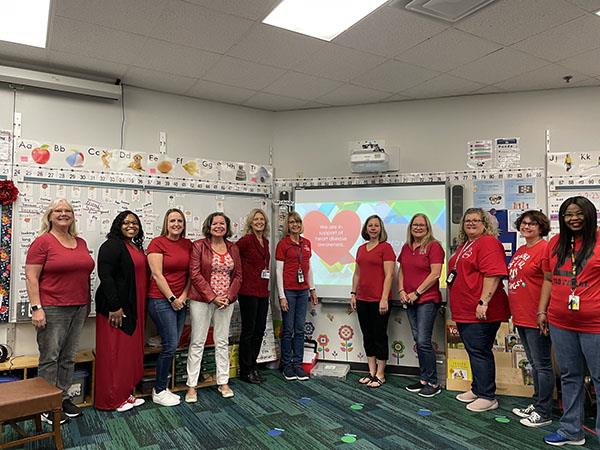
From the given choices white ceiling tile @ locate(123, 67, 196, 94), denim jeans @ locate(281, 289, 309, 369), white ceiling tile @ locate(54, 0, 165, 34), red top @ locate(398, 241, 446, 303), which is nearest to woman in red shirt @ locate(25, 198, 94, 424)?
white ceiling tile @ locate(54, 0, 165, 34)

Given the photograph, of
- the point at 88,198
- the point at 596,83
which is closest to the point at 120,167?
the point at 88,198

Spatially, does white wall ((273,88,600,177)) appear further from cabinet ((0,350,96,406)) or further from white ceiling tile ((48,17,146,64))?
cabinet ((0,350,96,406))

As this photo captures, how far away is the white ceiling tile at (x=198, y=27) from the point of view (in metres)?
2.79

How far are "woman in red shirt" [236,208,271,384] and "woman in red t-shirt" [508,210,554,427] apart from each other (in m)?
2.09

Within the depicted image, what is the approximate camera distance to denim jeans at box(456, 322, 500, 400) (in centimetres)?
340

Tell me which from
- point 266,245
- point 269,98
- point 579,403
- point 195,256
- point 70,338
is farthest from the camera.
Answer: point 269,98

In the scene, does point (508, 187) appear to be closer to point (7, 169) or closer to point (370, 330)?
point (370, 330)

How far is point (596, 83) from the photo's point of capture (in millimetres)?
4047

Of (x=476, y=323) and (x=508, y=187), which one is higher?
(x=508, y=187)

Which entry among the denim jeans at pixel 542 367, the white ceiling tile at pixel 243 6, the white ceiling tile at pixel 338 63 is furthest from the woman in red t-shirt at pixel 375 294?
the white ceiling tile at pixel 243 6

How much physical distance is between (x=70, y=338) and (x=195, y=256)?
1.06 meters

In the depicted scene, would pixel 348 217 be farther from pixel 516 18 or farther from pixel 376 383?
pixel 516 18

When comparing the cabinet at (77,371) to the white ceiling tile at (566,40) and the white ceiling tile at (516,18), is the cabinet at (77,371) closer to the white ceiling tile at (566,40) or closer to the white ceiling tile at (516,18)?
the white ceiling tile at (516,18)

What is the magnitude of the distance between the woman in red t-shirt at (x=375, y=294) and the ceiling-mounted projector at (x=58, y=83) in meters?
2.61
